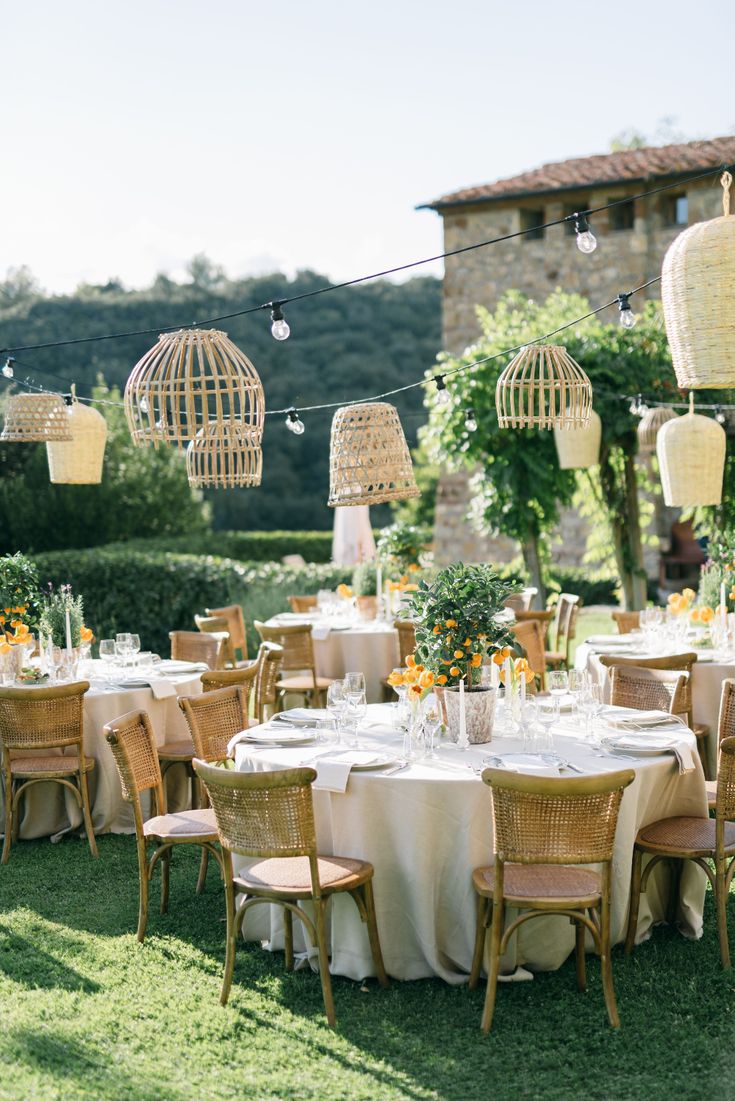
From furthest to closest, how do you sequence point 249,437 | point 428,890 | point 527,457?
point 527,457
point 249,437
point 428,890

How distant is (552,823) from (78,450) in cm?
455

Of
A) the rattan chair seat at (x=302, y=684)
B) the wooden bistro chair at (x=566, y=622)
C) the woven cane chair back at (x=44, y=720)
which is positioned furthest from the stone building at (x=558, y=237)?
the woven cane chair back at (x=44, y=720)

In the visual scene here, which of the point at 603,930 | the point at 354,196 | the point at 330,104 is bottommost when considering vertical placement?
the point at 603,930

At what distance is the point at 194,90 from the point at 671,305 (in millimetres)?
13352

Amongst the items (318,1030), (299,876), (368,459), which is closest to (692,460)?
(368,459)

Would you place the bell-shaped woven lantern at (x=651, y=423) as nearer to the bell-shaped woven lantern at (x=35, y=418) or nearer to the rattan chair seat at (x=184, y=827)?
the bell-shaped woven lantern at (x=35, y=418)

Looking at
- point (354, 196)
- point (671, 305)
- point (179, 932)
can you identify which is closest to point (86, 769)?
point (179, 932)

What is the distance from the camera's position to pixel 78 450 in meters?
7.35

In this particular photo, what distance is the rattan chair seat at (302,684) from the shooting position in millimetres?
8406

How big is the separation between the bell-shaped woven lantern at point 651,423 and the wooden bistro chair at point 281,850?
22.7 ft

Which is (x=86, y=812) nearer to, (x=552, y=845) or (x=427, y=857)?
(x=427, y=857)

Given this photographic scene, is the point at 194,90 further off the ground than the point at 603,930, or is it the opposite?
the point at 194,90

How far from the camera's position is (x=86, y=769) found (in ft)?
19.9

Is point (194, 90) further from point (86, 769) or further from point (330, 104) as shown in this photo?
point (86, 769)
